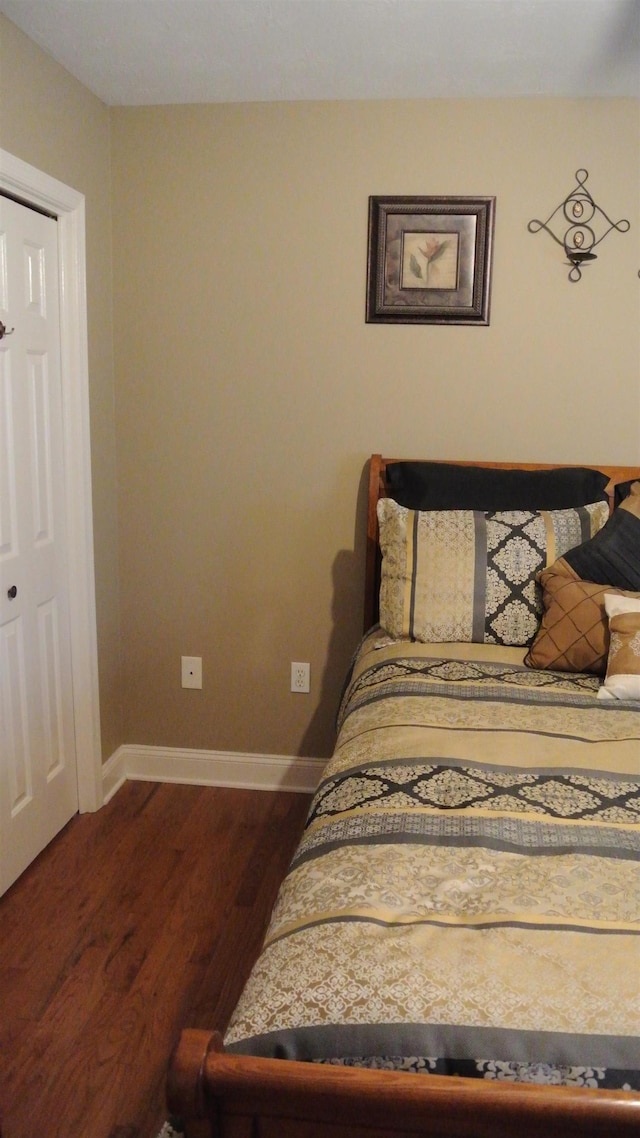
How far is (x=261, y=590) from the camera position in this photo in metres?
3.06

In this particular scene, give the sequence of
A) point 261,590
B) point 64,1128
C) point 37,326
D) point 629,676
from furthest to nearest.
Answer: point 261,590 < point 37,326 < point 629,676 < point 64,1128

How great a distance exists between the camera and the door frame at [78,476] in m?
2.59

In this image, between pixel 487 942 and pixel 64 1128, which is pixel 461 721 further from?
pixel 64 1128

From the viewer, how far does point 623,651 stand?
205 centimetres

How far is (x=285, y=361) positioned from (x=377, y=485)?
0.54 m

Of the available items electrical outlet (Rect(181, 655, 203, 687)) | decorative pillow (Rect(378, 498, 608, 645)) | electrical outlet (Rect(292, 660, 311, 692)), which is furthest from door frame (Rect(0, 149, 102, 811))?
decorative pillow (Rect(378, 498, 608, 645))

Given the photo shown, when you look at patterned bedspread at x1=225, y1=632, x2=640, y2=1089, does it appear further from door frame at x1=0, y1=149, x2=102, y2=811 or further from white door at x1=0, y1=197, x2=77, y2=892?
door frame at x1=0, y1=149, x2=102, y2=811

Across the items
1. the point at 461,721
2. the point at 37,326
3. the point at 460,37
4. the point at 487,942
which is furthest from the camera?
the point at 37,326

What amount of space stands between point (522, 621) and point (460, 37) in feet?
5.16

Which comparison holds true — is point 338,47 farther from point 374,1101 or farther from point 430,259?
point 374,1101

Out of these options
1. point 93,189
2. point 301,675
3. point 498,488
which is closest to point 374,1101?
point 498,488

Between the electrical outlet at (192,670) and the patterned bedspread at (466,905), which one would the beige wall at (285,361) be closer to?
the electrical outlet at (192,670)

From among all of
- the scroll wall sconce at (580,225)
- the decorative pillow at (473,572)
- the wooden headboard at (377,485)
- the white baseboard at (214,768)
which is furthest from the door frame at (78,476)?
the scroll wall sconce at (580,225)

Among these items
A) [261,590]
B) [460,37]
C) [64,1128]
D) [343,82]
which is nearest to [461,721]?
[64,1128]
